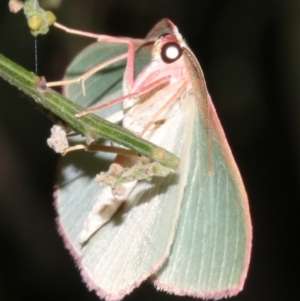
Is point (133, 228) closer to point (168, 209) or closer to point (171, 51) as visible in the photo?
point (168, 209)

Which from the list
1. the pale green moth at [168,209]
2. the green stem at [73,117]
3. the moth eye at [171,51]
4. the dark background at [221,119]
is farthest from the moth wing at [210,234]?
the dark background at [221,119]

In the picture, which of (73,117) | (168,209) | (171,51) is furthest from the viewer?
(168,209)

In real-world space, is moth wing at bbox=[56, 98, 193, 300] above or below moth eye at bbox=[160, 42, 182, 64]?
below

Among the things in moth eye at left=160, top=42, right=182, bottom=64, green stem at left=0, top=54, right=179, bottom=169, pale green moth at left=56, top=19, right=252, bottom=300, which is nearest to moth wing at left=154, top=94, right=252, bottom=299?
pale green moth at left=56, top=19, right=252, bottom=300

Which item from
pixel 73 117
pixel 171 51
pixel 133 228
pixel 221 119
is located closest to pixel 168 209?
pixel 133 228

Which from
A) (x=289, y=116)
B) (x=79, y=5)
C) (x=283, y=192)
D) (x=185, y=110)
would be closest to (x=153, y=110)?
(x=185, y=110)

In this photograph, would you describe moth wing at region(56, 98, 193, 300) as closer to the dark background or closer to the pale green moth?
the pale green moth

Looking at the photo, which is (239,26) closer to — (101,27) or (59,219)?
(101,27)
